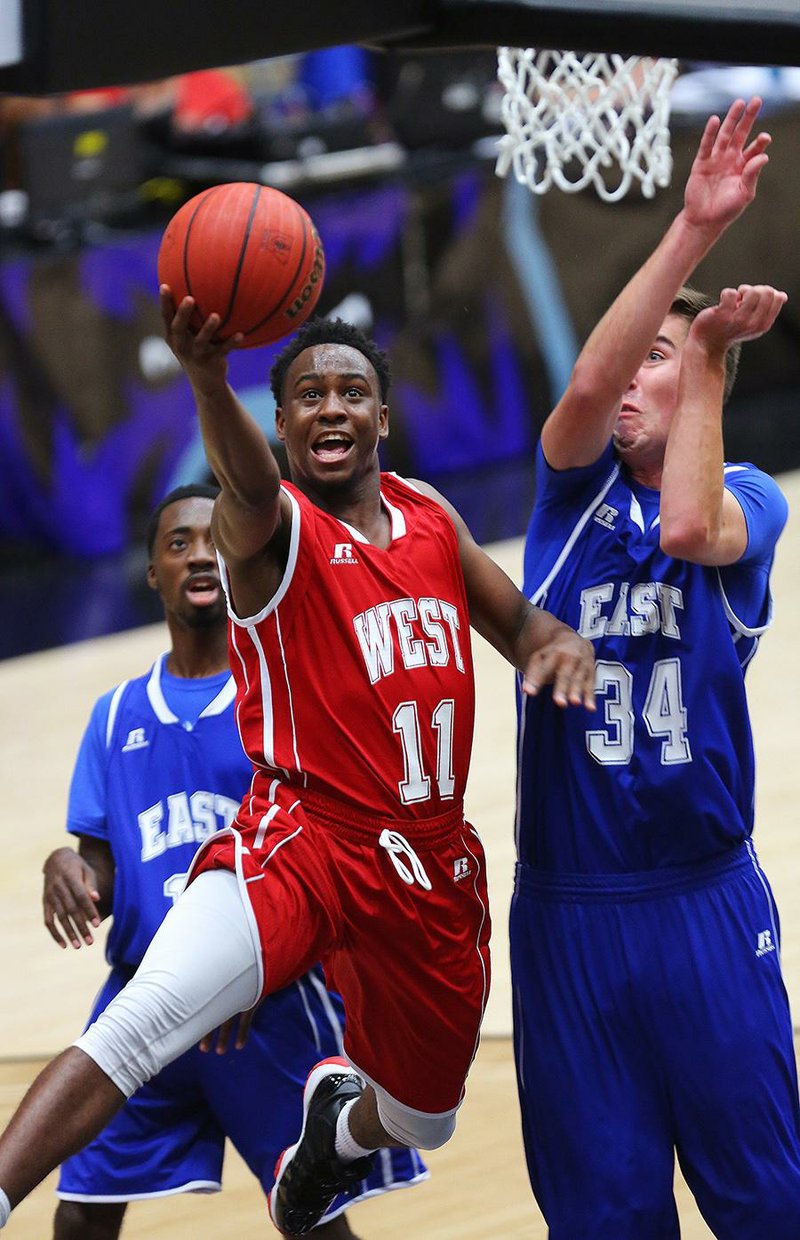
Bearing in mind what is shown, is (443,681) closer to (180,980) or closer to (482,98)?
(180,980)

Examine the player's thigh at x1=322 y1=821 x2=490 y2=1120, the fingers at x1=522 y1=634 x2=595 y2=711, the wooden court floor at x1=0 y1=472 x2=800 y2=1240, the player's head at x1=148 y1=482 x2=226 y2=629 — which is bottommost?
the wooden court floor at x1=0 y1=472 x2=800 y2=1240

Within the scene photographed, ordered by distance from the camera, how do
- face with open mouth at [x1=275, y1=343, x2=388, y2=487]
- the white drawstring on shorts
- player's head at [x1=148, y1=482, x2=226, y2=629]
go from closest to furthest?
the white drawstring on shorts < face with open mouth at [x1=275, y1=343, x2=388, y2=487] < player's head at [x1=148, y1=482, x2=226, y2=629]

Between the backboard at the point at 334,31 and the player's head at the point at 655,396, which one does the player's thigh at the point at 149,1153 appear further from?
the backboard at the point at 334,31

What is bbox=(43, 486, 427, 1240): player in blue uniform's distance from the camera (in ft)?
15.5

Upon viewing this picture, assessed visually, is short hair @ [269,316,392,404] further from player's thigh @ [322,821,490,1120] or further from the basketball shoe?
the basketball shoe

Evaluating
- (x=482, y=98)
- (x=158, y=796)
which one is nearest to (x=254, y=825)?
(x=158, y=796)

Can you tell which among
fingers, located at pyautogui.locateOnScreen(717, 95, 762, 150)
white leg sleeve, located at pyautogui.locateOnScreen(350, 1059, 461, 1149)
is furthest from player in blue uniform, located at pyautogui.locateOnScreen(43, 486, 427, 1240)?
fingers, located at pyautogui.locateOnScreen(717, 95, 762, 150)

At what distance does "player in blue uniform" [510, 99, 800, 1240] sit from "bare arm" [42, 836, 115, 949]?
1035 millimetres

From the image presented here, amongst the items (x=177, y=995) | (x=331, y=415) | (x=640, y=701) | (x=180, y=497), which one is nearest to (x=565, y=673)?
(x=640, y=701)

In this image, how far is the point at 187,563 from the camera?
4.96 m

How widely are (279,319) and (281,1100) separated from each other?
1865 mm

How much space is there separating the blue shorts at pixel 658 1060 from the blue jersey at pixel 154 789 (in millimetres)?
912

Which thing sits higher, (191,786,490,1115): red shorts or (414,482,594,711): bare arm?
(414,482,594,711): bare arm

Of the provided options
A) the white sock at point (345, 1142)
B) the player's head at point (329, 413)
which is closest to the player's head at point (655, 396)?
the player's head at point (329, 413)
